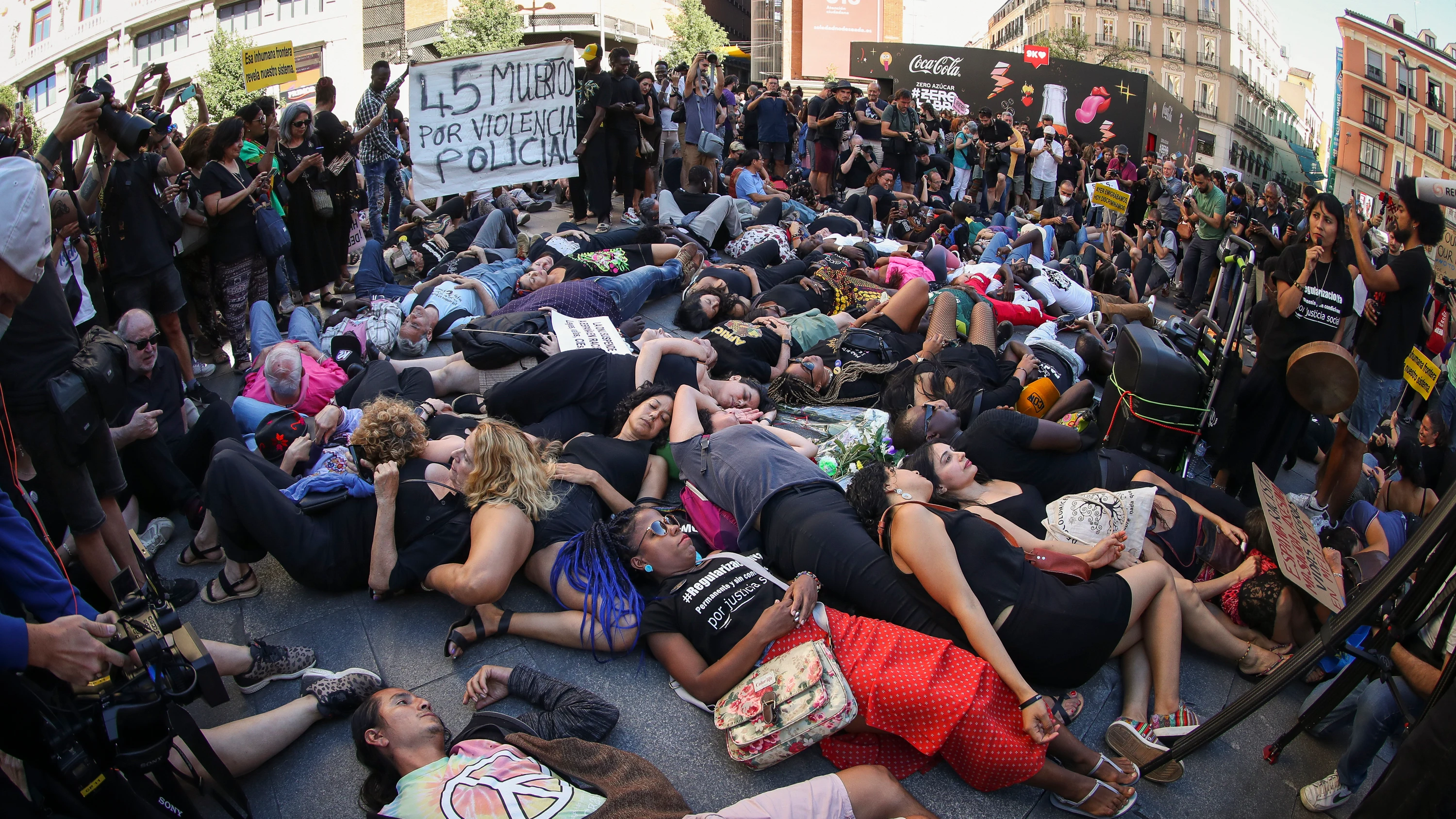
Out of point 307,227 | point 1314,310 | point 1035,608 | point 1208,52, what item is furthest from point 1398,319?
point 1208,52

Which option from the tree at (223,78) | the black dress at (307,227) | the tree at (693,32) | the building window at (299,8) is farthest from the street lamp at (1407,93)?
the building window at (299,8)

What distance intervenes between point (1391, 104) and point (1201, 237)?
7949 mm

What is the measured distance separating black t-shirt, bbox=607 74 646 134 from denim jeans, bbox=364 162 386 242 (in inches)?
104

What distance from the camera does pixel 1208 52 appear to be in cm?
2502

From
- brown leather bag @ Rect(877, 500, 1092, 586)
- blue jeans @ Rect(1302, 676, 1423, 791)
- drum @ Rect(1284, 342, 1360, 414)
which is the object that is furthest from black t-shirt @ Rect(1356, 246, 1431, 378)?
brown leather bag @ Rect(877, 500, 1092, 586)

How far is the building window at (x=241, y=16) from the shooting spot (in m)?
46.4

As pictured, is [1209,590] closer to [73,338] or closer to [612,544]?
[612,544]

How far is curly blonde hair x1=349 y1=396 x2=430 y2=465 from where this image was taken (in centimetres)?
376

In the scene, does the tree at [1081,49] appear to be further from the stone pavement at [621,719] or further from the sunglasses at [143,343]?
the sunglasses at [143,343]

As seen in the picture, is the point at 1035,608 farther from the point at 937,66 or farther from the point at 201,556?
the point at 937,66

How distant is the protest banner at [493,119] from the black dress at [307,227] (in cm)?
119

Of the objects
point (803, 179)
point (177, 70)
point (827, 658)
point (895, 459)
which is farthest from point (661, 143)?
point (177, 70)

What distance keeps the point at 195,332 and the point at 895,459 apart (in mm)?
5265

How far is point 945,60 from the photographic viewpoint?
24438 millimetres
